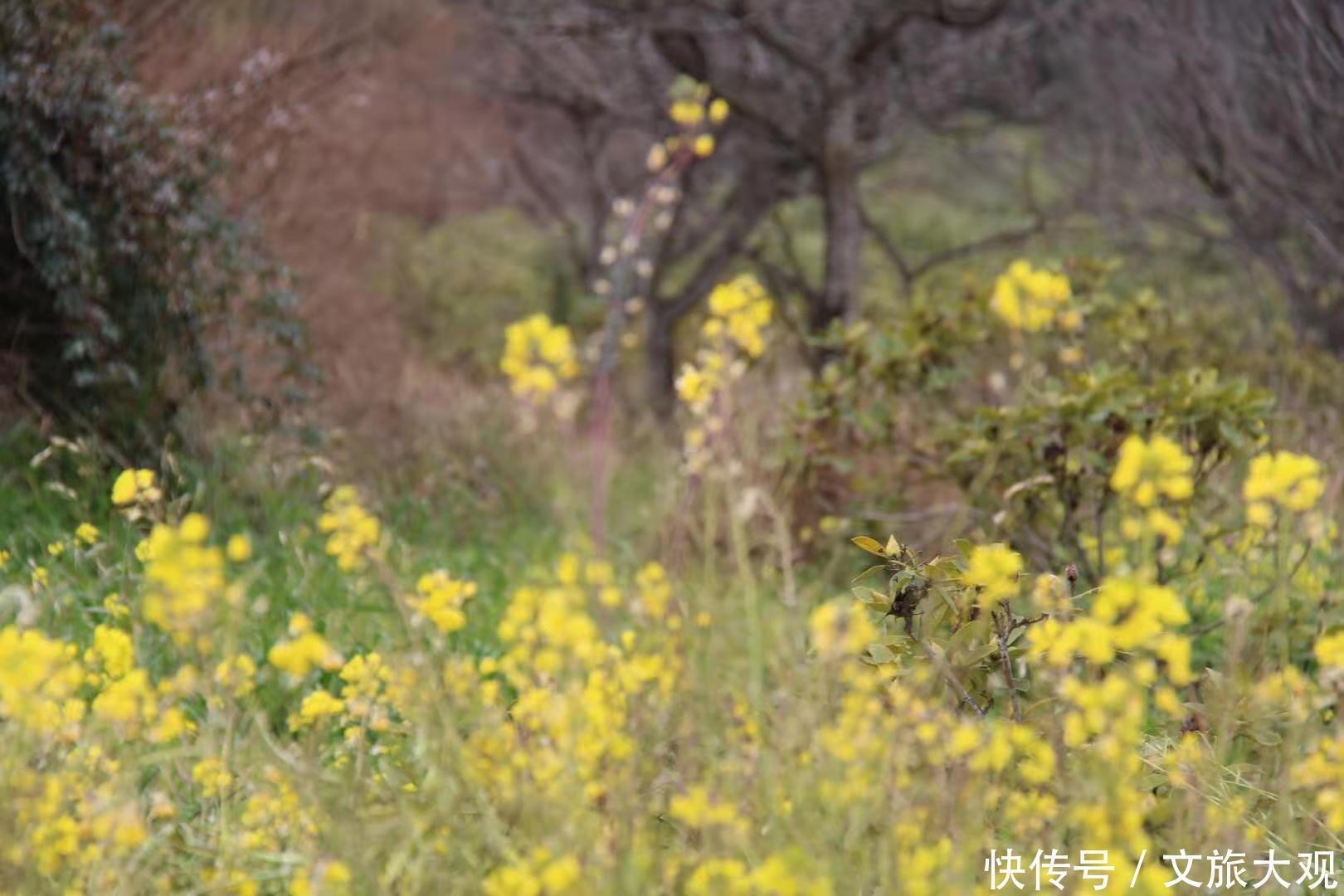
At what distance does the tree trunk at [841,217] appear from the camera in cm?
764

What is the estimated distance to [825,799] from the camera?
173cm

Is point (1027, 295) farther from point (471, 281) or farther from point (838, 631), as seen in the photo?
→ point (471, 281)

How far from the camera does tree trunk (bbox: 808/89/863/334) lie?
25.1 ft

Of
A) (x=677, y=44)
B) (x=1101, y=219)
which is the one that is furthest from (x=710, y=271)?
(x=1101, y=219)

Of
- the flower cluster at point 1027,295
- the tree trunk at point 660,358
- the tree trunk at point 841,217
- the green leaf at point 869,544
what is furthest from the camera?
the tree trunk at point 660,358

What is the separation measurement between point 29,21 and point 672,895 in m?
4.22

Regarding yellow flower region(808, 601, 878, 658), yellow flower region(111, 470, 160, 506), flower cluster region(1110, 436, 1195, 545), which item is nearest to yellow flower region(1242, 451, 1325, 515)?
flower cluster region(1110, 436, 1195, 545)

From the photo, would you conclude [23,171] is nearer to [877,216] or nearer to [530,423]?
[530,423]

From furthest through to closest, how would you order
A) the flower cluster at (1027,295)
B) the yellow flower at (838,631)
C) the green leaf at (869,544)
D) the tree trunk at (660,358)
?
the tree trunk at (660,358) < the flower cluster at (1027,295) < the green leaf at (869,544) < the yellow flower at (838,631)

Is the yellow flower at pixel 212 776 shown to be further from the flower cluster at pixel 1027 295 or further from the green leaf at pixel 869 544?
the flower cluster at pixel 1027 295

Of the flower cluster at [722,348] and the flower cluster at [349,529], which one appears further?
the flower cluster at [722,348]

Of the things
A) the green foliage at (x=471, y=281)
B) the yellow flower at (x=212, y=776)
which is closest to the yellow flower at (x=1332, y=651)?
the yellow flower at (x=212, y=776)

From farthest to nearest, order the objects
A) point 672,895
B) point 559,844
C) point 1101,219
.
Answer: point 1101,219 → point 672,895 → point 559,844

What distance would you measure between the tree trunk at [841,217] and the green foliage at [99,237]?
3.76 metres
